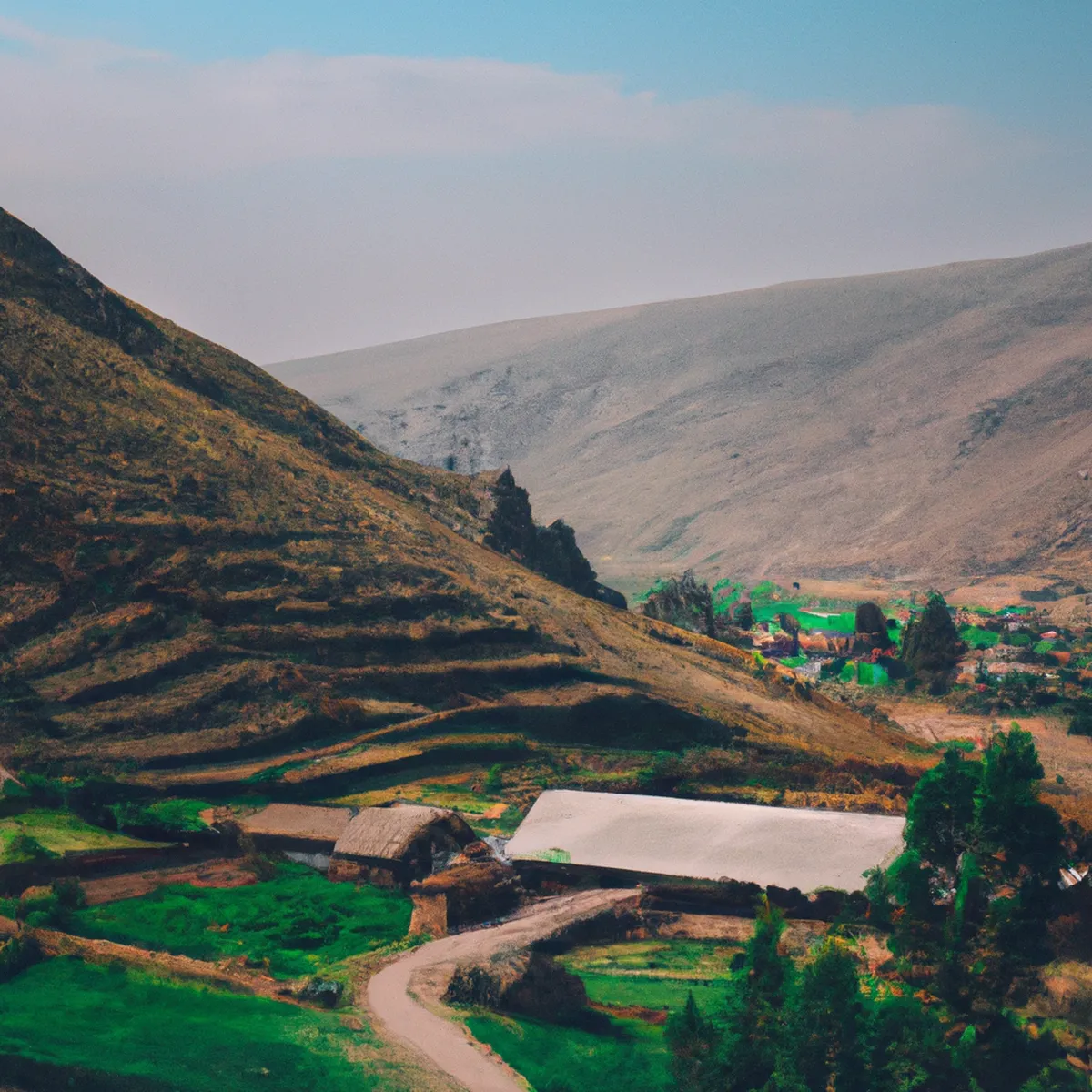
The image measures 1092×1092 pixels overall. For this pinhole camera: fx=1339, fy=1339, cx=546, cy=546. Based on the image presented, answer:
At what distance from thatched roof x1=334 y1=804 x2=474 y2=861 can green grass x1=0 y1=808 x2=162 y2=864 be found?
3862 mm

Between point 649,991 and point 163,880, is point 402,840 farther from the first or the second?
point 649,991

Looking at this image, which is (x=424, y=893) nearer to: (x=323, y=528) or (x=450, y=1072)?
(x=450, y=1072)

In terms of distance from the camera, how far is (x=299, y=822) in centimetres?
2797

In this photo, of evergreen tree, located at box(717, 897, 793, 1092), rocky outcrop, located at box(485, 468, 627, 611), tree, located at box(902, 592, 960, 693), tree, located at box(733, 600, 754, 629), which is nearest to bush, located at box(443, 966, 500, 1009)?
evergreen tree, located at box(717, 897, 793, 1092)

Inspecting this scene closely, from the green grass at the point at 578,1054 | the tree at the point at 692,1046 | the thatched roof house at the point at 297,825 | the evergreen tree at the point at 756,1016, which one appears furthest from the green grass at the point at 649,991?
the thatched roof house at the point at 297,825

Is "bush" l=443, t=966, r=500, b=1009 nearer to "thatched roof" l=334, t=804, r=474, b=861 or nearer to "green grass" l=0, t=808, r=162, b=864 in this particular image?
"thatched roof" l=334, t=804, r=474, b=861

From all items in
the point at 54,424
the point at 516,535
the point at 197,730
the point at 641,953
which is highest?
the point at 54,424

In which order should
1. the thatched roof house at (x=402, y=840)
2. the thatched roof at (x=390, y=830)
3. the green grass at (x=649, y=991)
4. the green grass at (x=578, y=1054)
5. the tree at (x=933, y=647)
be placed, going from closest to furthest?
1. the green grass at (x=578, y=1054)
2. the green grass at (x=649, y=991)
3. the thatched roof house at (x=402, y=840)
4. the thatched roof at (x=390, y=830)
5. the tree at (x=933, y=647)

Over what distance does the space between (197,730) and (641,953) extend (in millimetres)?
12343

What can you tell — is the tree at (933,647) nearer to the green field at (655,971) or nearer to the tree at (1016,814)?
the tree at (1016,814)

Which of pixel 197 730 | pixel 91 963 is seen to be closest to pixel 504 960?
pixel 91 963

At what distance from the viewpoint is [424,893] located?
24547 millimetres

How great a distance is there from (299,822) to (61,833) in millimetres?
4780

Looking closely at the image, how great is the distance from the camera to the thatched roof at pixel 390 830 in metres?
25.9
